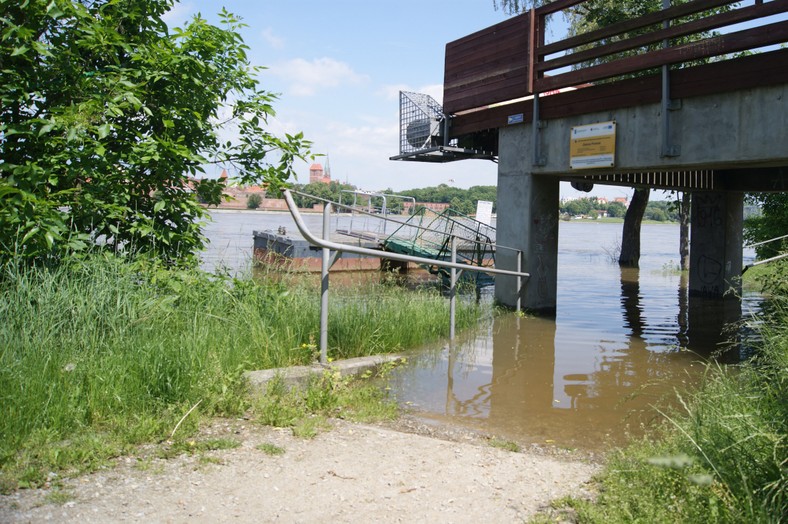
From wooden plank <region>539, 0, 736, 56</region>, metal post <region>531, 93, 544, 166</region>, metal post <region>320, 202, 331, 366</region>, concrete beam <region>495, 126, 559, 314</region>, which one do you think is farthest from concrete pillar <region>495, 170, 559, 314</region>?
metal post <region>320, 202, 331, 366</region>

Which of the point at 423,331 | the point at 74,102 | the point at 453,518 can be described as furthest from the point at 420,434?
the point at 74,102

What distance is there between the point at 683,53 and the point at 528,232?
12.7ft

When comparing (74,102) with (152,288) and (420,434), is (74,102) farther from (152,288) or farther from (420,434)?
(420,434)

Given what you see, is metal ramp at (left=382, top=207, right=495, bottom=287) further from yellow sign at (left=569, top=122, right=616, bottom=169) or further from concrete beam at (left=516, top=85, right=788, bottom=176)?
concrete beam at (left=516, top=85, right=788, bottom=176)

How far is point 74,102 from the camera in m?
6.52

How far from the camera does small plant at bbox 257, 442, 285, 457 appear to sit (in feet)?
13.6

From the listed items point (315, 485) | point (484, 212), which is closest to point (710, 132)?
point (315, 485)

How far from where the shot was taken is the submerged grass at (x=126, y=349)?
3.96 m

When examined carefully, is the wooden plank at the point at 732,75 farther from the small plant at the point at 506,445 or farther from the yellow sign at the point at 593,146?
the small plant at the point at 506,445

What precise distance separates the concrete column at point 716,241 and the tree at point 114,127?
1144 centimetres

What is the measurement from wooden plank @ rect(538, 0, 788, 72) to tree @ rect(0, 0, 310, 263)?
5412mm

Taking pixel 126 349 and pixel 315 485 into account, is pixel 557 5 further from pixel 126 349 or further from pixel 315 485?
pixel 315 485

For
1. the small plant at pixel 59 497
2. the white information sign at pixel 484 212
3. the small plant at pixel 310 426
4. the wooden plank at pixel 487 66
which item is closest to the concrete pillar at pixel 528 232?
the wooden plank at pixel 487 66

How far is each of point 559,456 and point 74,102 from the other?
5.36 metres
